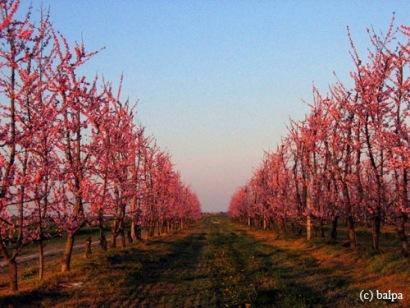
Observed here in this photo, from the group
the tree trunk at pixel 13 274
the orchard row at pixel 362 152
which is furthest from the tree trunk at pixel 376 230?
the tree trunk at pixel 13 274

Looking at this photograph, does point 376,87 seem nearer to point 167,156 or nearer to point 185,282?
point 185,282

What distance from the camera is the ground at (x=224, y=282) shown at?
15.5 m

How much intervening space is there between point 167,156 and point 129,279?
4353 cm

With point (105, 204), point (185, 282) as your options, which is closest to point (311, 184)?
point (105, 204)

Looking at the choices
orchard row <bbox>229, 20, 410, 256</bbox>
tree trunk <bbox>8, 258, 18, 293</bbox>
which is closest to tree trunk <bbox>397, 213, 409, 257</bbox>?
A: orchard row <bbox>229, 20, 410, 256</bbox>

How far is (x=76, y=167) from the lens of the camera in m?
22.6

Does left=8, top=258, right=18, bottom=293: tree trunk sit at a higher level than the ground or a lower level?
higher

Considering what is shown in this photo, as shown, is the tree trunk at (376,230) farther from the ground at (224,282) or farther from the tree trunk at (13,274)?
the tree trunk at (13,274)

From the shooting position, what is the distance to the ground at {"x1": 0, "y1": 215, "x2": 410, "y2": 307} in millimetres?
15477

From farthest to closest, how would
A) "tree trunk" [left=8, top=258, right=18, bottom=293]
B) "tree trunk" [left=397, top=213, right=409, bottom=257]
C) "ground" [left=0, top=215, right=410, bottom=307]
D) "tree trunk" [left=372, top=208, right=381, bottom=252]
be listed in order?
"tree trunk" [left=372, top=208, right=381, bottom=252], "tree trunk" [left=397, top=213, right=409, bottom=257], "tree trunk" [left=8, top=258, right=18, bottom=293], "ground" [left=0, top=215, right=410, bottom=307]

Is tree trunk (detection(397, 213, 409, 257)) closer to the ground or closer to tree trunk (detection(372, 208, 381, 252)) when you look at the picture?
the ground

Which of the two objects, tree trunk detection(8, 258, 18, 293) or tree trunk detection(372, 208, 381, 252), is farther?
tree trunk detection(372, 208, 381, 252)

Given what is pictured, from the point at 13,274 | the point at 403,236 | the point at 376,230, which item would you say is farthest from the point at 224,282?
the point at 376,230

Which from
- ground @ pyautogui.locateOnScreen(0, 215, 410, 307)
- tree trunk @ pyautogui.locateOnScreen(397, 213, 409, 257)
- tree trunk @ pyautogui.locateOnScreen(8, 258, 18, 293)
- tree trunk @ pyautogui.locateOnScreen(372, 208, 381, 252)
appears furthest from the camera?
tree trunk @ pyautogui.locateOnScreen(372, 208, 381, 252)
